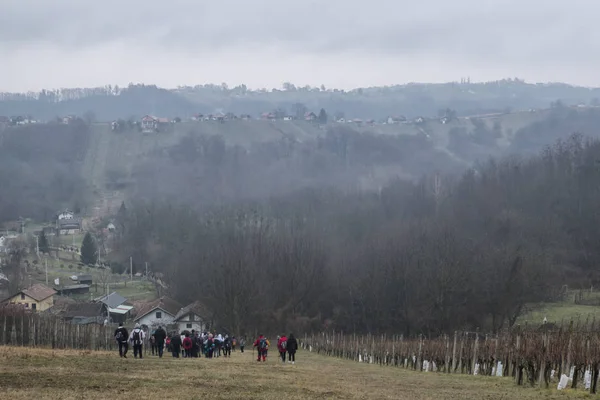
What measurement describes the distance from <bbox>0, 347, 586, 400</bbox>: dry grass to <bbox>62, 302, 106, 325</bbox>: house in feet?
217

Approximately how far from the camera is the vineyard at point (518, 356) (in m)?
27.3

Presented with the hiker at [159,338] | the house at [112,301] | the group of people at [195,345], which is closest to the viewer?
the hiker at [159,338]

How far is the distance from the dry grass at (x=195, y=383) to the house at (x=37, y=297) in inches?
2870

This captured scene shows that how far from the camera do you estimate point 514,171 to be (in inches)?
5782

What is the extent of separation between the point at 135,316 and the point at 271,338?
17664 mm

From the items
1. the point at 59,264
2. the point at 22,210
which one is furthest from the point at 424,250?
the point at 22,210

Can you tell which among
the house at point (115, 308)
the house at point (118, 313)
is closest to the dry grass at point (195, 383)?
the house at point (118, 313)

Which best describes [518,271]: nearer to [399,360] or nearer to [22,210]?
[399,360]

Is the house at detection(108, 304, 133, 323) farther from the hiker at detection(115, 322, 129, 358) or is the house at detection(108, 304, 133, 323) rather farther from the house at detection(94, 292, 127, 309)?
the hiker at detection(115, 322, 129, 358)

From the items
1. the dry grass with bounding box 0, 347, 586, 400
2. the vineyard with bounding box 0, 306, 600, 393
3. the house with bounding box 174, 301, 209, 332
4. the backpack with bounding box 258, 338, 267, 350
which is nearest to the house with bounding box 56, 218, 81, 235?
the house with bounding box 174, 301, 209, 332

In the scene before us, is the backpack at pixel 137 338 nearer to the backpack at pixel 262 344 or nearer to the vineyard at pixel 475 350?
the backpack at pixel 262 344

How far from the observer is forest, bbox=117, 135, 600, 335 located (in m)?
82.0

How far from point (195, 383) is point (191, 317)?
235ft

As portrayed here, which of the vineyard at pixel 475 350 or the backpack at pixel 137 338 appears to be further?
the backpack at pixel 137 338
